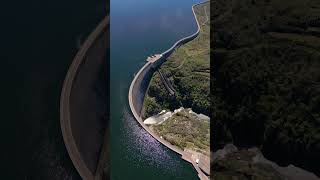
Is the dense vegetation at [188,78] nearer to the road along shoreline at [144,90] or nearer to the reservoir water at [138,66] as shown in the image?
the road along shoreline at [144,90]

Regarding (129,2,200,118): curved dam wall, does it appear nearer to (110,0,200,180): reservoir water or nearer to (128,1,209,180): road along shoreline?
(128,1,209,180): road along shoreline

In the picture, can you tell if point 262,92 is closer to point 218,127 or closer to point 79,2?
point 218,127

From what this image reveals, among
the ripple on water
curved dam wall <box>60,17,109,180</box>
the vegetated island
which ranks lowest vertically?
the ripple on water

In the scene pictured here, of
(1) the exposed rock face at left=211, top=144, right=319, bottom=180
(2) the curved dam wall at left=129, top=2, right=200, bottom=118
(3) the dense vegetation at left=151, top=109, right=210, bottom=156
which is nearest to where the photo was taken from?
(1) the exposed rock face at left=211, top=144, right=319, bottom=180

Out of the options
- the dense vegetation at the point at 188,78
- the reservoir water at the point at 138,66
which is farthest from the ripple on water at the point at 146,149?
the dense vegetation at the point at 188,78

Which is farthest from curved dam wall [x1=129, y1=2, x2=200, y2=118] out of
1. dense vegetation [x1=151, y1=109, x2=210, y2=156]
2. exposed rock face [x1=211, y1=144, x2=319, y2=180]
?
exposed rock face [x1=211, y1=144, x2=319, y2=180]

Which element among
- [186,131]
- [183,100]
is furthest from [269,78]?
[186,131]

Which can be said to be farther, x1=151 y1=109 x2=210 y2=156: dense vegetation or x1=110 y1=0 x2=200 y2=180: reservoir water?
x1=151 y1=109 x2=210 y2=156: dense vegetation

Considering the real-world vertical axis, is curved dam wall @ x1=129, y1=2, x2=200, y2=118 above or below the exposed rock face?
above
